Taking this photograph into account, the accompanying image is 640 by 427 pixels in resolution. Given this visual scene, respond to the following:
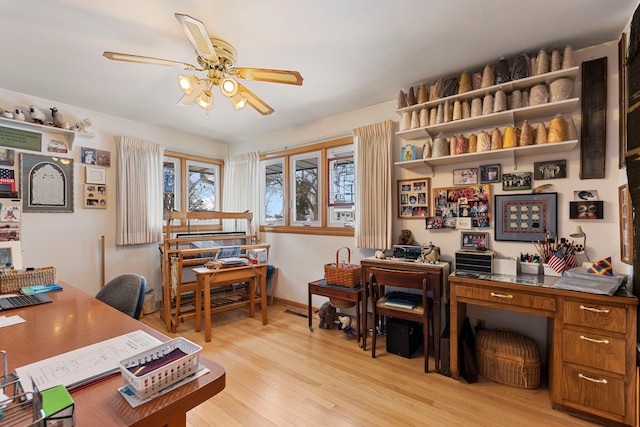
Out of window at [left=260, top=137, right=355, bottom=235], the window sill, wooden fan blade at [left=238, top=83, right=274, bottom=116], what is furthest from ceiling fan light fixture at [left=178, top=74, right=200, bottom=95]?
the window sill

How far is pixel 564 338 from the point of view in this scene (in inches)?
71.7

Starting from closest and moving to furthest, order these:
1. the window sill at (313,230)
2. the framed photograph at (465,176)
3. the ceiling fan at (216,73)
Result: 1. the ceiling fan at (216,73)
2. the framed photograph at (465,176)
3. the window sill at (313,230)

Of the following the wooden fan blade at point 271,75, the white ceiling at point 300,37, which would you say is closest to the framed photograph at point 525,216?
the white ceiling at point 300,37

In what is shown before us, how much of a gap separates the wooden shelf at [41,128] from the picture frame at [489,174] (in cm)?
408

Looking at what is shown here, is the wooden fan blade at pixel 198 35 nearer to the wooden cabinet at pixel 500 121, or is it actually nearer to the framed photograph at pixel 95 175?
the wooden cabinet at pixel 500 121

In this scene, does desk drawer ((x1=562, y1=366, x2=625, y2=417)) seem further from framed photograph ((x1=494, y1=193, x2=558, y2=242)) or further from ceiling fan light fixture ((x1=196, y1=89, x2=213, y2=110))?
ceiling fan light fixture ((x1=196, y1=89, x2=213, y2=110))

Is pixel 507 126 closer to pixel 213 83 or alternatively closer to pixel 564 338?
pixel 564 338

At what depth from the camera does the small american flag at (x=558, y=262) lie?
2129 mm

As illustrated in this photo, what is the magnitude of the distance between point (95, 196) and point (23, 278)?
1612mm

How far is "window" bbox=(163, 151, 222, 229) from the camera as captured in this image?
13.7 ft

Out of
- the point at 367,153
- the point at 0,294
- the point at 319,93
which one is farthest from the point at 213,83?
the point at 0,294

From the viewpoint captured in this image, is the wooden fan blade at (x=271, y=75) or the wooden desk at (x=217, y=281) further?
the wooden desk at (x=217, y=281)

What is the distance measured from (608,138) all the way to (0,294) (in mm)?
4226

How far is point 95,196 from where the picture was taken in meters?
3.35
